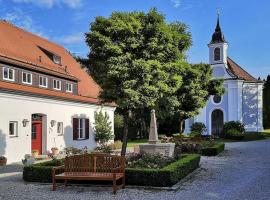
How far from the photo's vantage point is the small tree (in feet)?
103

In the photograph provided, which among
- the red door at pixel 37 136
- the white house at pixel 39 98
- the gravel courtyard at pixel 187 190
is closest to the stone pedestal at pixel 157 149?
the gravel courtyard at pixel 187 190

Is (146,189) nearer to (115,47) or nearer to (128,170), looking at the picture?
(128,170)

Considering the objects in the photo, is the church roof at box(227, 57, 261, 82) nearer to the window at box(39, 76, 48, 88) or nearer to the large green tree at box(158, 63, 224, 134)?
the large green tree at box(158, 63, 224, 134)

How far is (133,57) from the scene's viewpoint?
16922 millimetres

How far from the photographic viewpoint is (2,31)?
81.1 ft

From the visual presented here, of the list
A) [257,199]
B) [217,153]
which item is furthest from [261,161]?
[257,199]

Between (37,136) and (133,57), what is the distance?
31.5ft

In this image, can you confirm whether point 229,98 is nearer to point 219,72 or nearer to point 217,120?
point 217,120

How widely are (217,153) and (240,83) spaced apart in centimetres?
2902

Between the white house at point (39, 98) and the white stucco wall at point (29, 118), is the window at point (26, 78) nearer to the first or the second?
the white house at point (39, 98)

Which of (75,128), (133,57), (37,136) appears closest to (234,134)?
(75,128)

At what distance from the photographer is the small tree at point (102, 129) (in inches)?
1232

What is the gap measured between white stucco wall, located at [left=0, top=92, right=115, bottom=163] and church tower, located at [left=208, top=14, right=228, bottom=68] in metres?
27.1

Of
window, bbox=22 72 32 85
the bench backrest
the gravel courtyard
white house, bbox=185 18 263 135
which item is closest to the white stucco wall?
window, bbox=22 72 32 85
